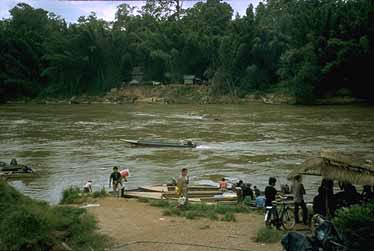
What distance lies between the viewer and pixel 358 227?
7.38m

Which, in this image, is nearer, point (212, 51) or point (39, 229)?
point (39, 229)

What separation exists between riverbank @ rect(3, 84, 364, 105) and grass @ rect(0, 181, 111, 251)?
4906cm

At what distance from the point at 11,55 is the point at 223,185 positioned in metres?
61.0

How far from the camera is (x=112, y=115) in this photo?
47.2 meters

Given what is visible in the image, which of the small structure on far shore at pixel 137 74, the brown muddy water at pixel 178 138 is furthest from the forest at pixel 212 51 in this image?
the brown muddy water at pixel 178 138

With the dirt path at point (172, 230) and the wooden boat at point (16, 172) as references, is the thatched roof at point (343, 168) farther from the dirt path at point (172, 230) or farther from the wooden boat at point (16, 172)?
the wooden boat at point (16, 172)

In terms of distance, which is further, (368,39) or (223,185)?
(368,39)

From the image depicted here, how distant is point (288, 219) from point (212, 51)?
5854 centimetres

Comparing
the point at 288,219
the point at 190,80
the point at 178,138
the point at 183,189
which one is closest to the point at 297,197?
the point at 288,219

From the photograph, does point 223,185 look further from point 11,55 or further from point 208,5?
point 208,5

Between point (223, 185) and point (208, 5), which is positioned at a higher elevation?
point (208, 5)

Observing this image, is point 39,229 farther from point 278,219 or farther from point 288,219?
point 288,219

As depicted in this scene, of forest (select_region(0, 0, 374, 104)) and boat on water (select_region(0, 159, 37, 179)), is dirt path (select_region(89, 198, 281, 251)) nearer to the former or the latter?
boat on water (select_region(0, 159, 37, 179))

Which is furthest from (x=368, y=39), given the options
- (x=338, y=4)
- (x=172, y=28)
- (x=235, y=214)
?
(x=235, y=214)
